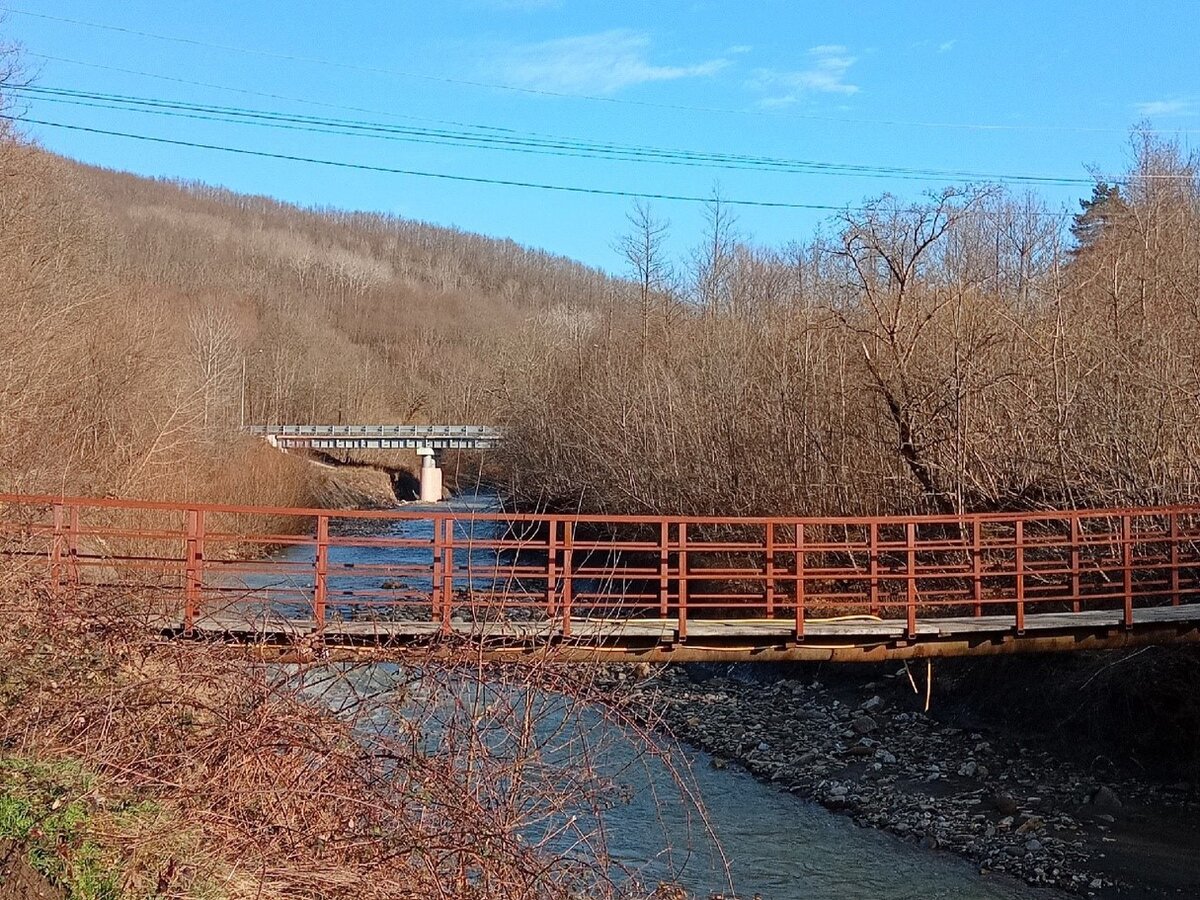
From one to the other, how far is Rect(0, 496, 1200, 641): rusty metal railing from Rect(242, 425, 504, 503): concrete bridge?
3109 cm

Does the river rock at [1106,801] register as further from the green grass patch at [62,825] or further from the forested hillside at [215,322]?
the forested hillside at [215,322]

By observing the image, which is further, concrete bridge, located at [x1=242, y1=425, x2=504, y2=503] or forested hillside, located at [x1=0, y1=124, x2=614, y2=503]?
concrete bridge, located at [x1=242, y1=425, x2=504, y2=503]

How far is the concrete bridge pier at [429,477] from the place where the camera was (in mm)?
63500

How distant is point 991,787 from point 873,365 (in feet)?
26.6


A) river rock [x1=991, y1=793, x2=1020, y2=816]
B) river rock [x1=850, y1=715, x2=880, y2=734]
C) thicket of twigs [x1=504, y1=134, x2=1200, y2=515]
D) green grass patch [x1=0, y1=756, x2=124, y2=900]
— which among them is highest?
thicket of twigs [x1=504, y1=134, x2=1200, y2=515]

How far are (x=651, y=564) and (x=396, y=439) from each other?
35.6 metres

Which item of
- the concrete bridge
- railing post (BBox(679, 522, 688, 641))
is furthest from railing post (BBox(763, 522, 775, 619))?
the concrete bridge

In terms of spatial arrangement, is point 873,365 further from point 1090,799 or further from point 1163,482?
point 1090,799

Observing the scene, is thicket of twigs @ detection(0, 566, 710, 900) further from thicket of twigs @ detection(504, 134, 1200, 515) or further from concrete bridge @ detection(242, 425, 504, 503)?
concrete bridge @ detection(242, 425, 504, 503)

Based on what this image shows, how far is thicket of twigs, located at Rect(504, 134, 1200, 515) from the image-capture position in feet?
57.1

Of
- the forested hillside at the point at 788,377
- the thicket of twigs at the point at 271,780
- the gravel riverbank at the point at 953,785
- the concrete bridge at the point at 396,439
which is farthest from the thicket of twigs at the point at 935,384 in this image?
the concrete bridge at the point at 396,439

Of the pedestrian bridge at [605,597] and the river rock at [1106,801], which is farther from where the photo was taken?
the river rock at [1106,801]

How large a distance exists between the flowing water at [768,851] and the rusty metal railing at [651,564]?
1.10 m

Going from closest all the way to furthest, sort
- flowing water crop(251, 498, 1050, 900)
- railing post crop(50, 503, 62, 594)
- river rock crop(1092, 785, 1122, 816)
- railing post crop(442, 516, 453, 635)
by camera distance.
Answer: railing post crop(50, 503, 62, 594), railing post crop(442, 516, 453, 635), flowing water crop(251, 498, 1050, 900), river rock crop(1092, 785, 1122, 816)
